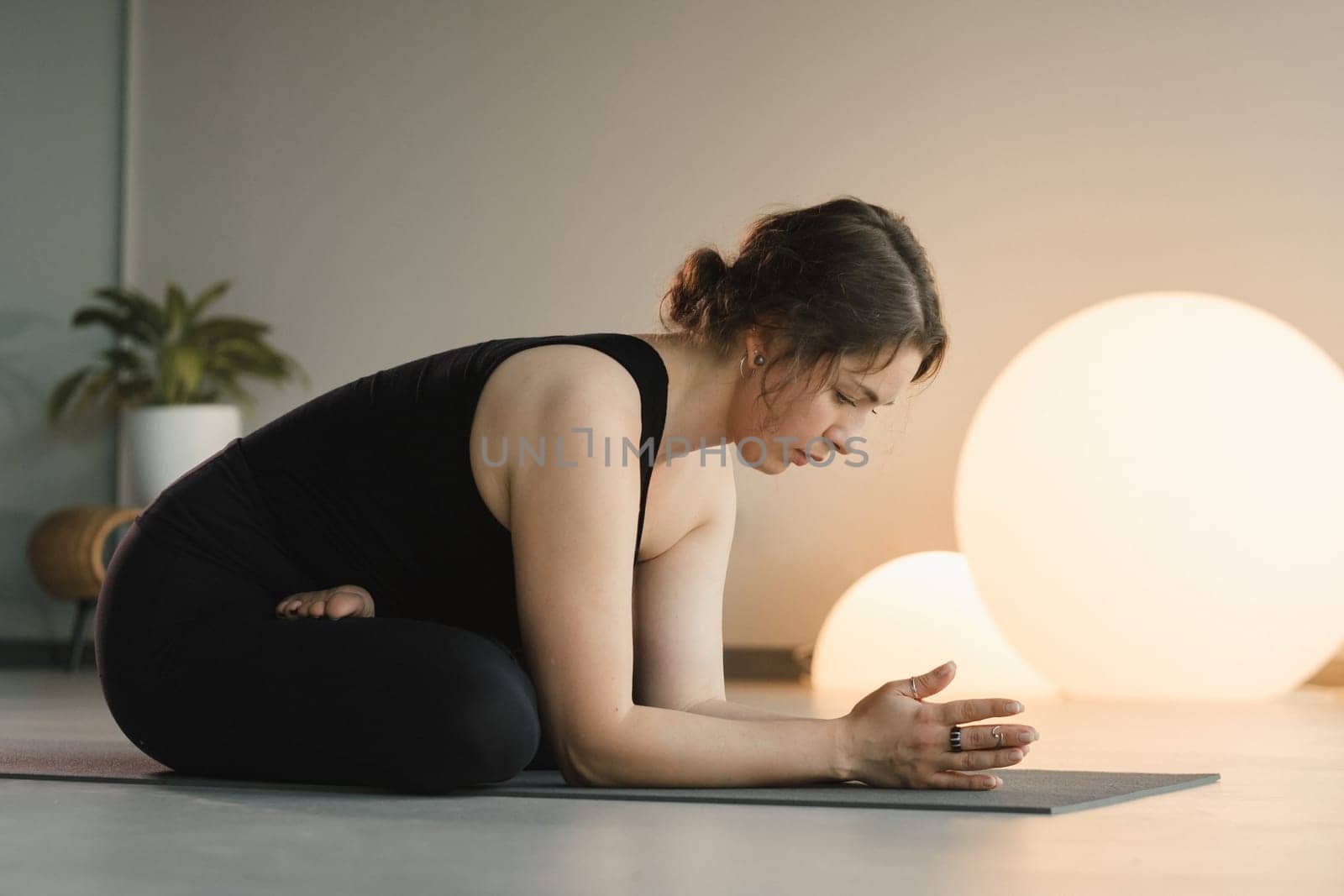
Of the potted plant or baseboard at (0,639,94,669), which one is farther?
baseboard at (0,639,94,669)

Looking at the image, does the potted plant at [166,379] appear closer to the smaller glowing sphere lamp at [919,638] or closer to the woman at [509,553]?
the smaller glowing sphere lamp at [919,638]

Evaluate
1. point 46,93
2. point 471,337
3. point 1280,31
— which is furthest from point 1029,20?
point 46,93

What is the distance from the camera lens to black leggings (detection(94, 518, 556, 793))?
1472 millimetres

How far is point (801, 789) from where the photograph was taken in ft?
5.09

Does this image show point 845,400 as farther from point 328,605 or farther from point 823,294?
point 328,605

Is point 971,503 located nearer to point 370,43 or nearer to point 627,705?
point 627,705

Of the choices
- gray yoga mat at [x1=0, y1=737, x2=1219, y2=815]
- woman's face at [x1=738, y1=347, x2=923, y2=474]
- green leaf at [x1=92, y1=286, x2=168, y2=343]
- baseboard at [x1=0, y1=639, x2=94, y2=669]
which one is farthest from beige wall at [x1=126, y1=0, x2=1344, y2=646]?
woman's face at [x1=738, y1=347, x2=923, y2=474]

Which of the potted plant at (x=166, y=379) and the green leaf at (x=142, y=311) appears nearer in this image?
the potted plant at (x=166, y=379)

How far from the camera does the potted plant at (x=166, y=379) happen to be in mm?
4262

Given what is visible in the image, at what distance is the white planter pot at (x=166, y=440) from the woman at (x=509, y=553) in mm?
2682

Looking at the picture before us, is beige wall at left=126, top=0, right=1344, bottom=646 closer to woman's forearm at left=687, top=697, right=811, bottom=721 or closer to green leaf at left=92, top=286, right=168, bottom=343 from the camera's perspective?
green leaf at left=92, top=286, right=168, bottom=343

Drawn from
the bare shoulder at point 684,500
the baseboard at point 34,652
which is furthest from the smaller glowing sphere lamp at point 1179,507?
the baseboard at point 34,652

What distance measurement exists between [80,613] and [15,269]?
1161 mm

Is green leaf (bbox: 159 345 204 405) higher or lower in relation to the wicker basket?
higher
